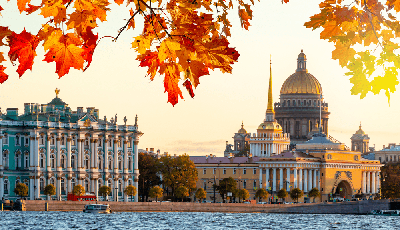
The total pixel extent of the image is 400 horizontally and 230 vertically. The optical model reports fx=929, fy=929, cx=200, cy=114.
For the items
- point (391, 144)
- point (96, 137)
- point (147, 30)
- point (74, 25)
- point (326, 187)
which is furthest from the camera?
point (391, 144)

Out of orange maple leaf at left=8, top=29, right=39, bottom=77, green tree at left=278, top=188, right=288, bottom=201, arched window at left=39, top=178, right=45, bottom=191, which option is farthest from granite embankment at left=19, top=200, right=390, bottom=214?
orange maple leaf at left=8, top=29, right=39, bottom=77

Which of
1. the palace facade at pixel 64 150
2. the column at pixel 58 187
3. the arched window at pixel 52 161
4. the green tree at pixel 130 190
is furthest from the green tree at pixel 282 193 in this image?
the arched window at pixel 52 161

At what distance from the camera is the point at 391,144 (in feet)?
624

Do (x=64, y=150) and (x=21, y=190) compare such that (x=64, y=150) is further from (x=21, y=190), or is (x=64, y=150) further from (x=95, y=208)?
(x=95, y=208)

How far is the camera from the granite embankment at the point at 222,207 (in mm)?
86831

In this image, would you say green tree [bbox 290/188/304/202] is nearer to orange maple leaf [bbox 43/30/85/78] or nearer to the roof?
the roof

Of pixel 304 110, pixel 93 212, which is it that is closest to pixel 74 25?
pixel 93 212

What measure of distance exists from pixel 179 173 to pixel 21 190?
20.8 meters

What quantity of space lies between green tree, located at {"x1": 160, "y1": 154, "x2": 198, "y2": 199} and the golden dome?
208 feet

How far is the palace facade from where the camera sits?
94500 mm

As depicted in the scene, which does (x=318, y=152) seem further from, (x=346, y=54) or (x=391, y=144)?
(x=346, y=54)

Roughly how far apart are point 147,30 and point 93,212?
8088 centimetres

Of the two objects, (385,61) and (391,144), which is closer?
(385,61)

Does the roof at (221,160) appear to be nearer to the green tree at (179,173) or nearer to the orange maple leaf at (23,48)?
the green tree at (179,173)
